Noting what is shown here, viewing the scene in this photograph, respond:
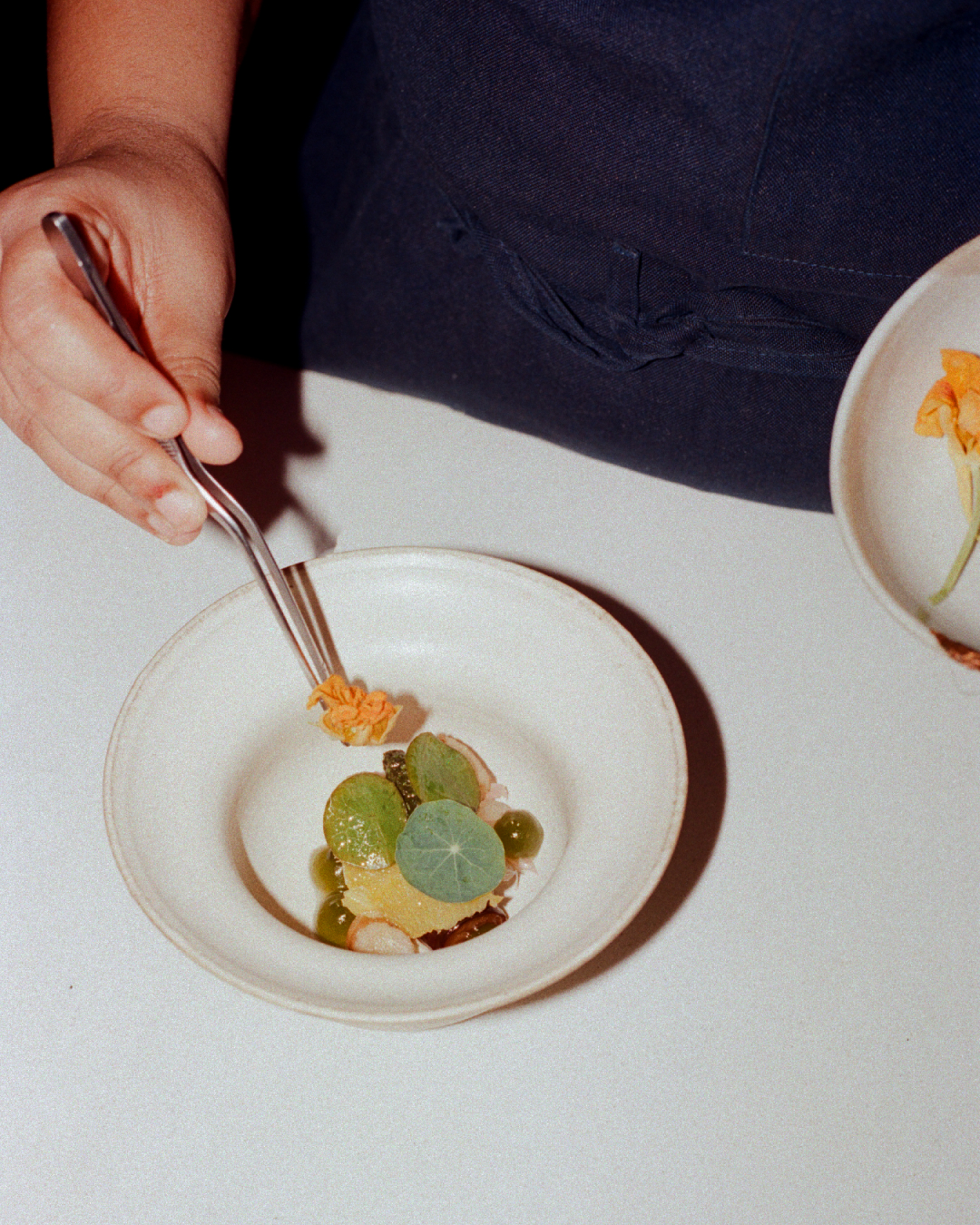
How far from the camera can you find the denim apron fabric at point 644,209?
0.50 meters

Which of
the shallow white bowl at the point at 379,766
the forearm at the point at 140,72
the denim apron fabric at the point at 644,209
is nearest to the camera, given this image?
the shallow white bowl at the point at 379,766

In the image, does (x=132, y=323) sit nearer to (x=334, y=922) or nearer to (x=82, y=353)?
(x=82, y=353)

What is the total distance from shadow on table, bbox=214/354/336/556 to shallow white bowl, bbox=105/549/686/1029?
173mm

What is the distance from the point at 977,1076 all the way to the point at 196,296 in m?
0.54

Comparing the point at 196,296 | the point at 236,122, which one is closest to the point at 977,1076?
the point at 196,296

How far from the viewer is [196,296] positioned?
57 centimetres

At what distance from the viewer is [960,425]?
1.53ft

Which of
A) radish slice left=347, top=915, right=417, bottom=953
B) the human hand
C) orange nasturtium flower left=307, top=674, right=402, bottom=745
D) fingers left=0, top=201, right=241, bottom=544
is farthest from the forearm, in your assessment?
radish slice left=347, top=915, right=417, bottom=953

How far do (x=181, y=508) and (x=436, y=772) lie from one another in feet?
0.55

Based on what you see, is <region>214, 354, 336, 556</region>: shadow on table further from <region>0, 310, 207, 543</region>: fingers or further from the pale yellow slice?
the pale yellow slice

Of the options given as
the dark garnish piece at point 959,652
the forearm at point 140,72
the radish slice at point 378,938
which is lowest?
the radish slice at point 378,938

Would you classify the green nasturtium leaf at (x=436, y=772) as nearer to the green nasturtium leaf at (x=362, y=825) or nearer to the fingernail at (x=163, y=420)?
the green nasturtium leaf at (x=362, y=825)

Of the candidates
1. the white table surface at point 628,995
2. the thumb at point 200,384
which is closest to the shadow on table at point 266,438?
the white table surface at point 628,995

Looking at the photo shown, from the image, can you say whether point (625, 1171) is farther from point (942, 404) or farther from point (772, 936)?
point (942, 404)
